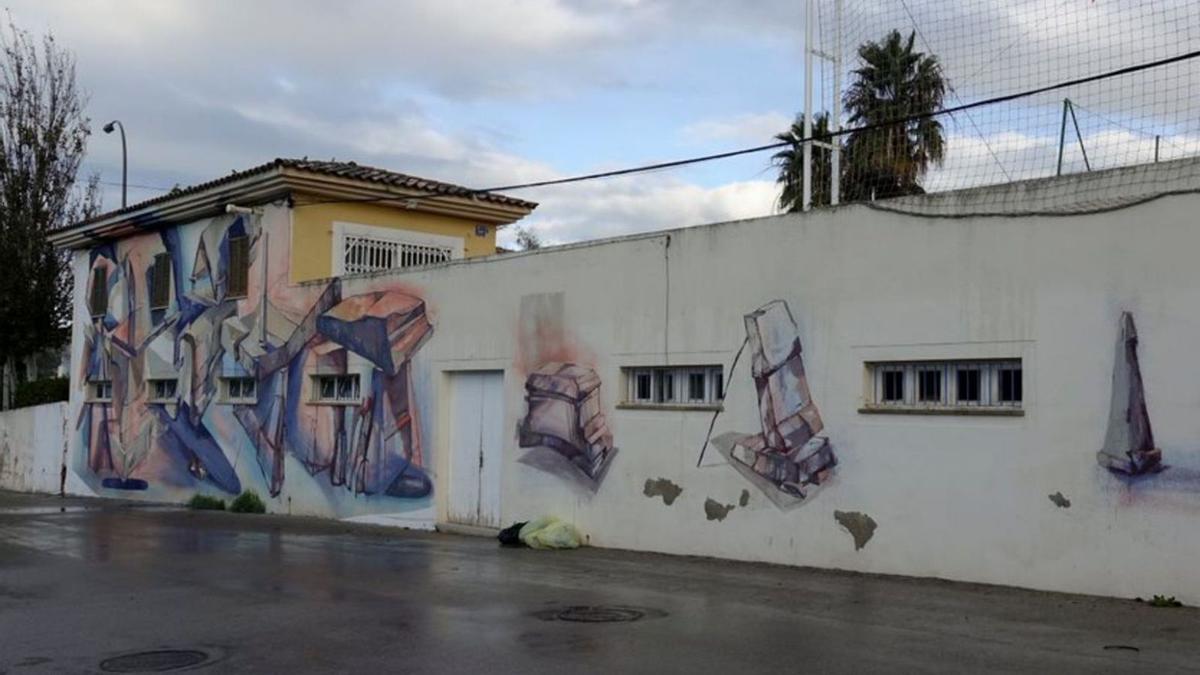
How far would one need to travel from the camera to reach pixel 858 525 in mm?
11258

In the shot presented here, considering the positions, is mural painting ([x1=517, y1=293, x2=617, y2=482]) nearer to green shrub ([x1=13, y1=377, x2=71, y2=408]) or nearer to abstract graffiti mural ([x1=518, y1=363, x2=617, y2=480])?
abstract graffiti mural ([x1=518, y1=363, x2=617, y2=480])

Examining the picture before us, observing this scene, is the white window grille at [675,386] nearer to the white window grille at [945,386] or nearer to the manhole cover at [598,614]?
the white window grille at [945,386]

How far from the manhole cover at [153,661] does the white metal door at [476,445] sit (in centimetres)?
766

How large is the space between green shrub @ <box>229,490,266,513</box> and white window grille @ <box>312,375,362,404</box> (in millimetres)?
2297

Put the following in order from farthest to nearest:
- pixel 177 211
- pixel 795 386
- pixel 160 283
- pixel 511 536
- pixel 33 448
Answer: pixel 33 448 < pixel 160 283 < pixel 177 211 < pixel 511 536 < pixel 795 386

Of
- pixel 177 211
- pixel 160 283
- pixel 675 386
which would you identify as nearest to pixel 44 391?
pixel 160 283

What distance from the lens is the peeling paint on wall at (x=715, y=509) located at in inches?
489

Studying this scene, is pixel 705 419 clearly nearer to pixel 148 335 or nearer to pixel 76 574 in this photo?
pixel 76 574

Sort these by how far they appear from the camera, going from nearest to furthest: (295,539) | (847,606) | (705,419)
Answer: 1. (847,606)
2. (705,419)
3. (295,539)

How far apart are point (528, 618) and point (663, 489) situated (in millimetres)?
4403

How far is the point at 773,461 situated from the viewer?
1205 cm

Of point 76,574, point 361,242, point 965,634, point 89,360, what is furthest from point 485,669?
point 89,360

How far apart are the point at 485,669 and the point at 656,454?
629 centimetres

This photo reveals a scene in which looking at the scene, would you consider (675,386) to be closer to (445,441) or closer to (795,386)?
(795,386)
